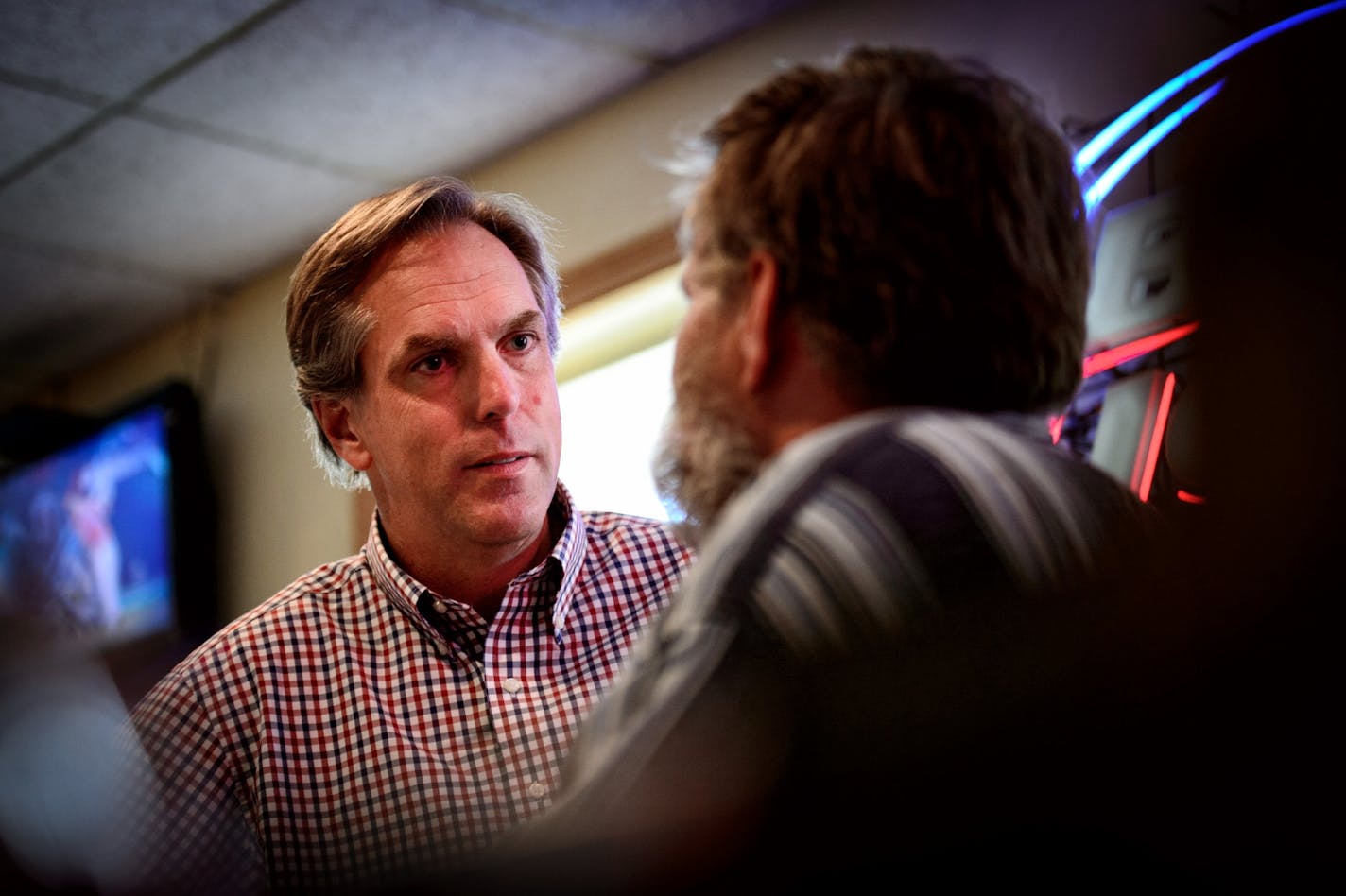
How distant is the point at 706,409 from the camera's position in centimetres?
93

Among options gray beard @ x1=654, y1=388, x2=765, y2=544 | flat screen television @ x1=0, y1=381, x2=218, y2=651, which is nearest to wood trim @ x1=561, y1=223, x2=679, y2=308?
flat screen television @ x1=0, y1=381, x2=218, y2=651

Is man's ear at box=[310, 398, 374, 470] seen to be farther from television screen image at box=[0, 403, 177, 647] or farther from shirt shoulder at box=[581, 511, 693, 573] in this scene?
television screen image at box=[0, 403, 177, 647]

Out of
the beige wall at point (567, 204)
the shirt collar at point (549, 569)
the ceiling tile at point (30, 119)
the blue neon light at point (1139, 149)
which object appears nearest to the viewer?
the shirt collar at point (549, 569)

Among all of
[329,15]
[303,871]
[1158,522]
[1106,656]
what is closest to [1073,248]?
[1158,522]

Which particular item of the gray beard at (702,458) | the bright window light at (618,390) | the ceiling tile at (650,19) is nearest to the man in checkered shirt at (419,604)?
the gray beard at (702,458)

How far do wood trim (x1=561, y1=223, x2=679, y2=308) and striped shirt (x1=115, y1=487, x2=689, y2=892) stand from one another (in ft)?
6.24

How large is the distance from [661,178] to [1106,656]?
9.91 ft

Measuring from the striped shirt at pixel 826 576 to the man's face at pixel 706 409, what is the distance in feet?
0.66

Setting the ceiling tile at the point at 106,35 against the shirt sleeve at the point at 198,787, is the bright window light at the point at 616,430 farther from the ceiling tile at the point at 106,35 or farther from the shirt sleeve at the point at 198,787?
the shirt sleeve at the point at 198,787

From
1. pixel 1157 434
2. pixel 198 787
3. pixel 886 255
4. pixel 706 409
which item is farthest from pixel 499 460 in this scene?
pixel 1157 434

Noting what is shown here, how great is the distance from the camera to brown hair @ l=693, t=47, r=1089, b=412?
2.77ft

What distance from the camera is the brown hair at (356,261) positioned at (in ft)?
5.39

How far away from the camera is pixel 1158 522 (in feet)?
2.50

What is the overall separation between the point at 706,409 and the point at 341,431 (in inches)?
36.0
